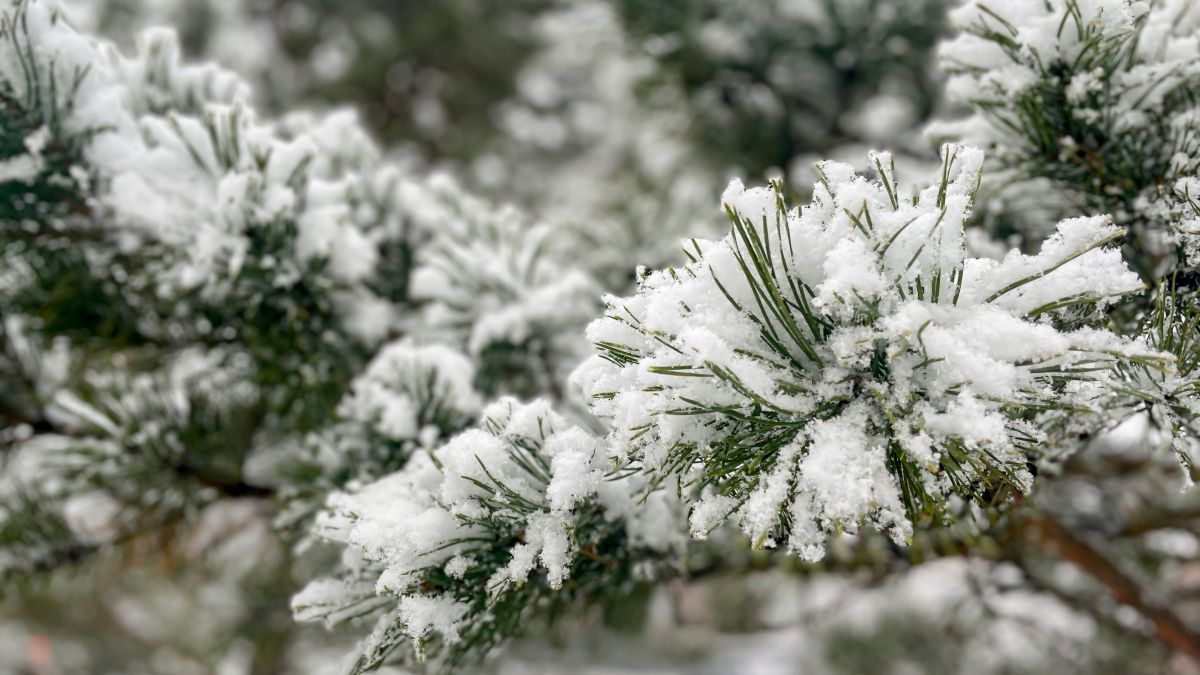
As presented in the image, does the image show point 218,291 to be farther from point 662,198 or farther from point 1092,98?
point 1092,98

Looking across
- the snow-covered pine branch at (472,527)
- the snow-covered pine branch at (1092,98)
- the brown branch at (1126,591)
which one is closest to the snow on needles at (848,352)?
the snow-covered pine branch at (472,527)

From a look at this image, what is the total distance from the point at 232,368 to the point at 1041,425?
37.0 inches

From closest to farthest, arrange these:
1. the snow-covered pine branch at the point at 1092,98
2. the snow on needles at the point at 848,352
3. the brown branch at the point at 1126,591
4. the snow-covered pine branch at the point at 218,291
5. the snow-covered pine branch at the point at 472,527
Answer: the snow on needles at the point at 848,352 < the snow-covered pine branch at the point at 472,527 < the snow-covered pine branch at the point at 1092,98 < the snow-covered pine branch at the point at 218,291 < the brown branch at the point at 1126,591

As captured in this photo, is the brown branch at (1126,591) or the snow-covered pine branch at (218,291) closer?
the snow-covered pine branch at (218,291)

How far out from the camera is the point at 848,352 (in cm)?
43

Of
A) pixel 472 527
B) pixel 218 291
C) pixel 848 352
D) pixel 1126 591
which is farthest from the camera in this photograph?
pixel 1126 591

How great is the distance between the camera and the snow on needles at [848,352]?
0.42 metres

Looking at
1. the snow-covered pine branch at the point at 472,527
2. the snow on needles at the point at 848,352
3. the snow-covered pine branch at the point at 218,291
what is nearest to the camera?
the snow on needles at the point at 848,352

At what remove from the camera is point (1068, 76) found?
65 cm

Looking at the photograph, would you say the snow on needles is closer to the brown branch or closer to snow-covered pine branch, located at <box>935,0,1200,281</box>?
snow-covered pine branch, located at <box>935,0,1200,281</box>

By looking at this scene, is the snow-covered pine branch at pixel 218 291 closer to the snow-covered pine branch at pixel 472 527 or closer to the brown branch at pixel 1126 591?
the snow-covered pine branch at pixel 472 527

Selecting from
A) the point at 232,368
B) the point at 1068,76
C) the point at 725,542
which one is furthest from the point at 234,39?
the point at 1068,76

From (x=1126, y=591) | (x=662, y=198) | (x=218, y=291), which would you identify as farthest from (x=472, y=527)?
(x=1126, y=591)

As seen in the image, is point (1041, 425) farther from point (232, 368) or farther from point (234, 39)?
point (234, 39)
